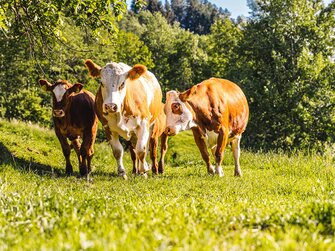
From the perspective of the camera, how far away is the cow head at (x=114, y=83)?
9.98 meters

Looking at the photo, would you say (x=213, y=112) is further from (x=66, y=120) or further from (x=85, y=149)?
(x=66, y=120)

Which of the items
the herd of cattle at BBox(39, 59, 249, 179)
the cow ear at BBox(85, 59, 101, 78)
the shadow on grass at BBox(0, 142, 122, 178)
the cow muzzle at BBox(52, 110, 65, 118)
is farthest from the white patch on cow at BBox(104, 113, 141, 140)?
the shadow on grass at BBox(0, 142, 122, 178)

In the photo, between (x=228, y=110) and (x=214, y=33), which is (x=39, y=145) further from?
(x=214, y=33)

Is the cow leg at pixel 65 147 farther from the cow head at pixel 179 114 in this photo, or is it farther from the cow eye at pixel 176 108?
the cow eye at pixel 176 108

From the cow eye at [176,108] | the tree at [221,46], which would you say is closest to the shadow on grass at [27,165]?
the cow eye at [176,108]

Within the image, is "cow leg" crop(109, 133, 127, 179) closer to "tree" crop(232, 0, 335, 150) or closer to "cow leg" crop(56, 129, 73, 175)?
"cow leg" crop(56, 129, 73, 175)

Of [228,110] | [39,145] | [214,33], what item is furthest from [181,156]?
[214,33]

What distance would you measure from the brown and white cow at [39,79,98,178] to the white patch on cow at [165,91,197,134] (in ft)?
7.34

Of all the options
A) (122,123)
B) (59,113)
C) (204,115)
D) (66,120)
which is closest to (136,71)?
(122,123)

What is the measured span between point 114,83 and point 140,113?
48.4 inches

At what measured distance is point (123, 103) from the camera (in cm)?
1062

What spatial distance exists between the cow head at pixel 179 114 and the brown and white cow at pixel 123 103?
0.58m

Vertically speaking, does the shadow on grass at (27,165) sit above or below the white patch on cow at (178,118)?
below

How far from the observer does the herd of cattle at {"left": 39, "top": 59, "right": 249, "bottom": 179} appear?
35.0ft
